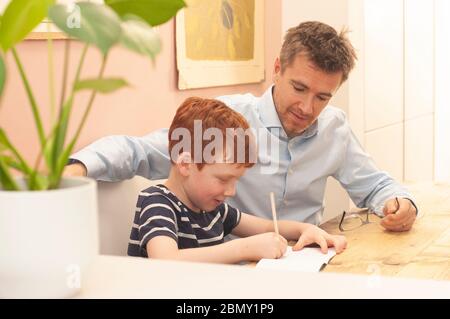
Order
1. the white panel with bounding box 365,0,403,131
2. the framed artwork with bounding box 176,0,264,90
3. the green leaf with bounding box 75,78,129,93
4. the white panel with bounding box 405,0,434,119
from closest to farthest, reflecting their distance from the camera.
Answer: the green leaf with bounding box 75,78,129,93 < the framed artwork with bounding box 176,0,264,90 < the white panel with bounding box 365,0,403,131 < the white panel with bounding box 405,0,434,119

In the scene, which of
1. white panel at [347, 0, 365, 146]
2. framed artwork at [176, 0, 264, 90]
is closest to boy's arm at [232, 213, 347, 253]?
framed artwork at [176, 0, 264, 90]

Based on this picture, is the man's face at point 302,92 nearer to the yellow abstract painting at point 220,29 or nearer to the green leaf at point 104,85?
the yellow abstract painting at point 220,29

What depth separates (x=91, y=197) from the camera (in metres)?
0.68

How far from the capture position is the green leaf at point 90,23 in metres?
0.58

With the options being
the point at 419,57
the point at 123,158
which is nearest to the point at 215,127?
the point at 123,158

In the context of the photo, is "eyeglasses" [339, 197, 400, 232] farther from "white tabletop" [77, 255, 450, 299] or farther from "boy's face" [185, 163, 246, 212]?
"white tabletop" [77, 255, 450, 299]

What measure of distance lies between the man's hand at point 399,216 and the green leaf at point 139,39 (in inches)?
42.4

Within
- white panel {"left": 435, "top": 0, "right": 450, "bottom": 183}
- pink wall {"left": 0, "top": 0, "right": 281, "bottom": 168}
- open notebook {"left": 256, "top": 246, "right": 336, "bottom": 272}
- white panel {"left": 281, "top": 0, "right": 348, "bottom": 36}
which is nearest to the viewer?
open notebook {"left": 256, "top": 246, "right": 336, "bottom": 272}

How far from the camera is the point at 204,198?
1.40 metres

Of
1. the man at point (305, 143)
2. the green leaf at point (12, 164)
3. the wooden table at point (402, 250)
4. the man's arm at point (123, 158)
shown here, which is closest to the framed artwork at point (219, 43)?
the man at point (305, 143)

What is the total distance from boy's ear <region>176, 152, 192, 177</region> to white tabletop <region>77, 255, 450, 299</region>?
64 centimetres

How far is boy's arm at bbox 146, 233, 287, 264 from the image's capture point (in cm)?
125

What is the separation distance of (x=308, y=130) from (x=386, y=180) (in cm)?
24

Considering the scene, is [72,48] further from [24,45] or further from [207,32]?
[207,32]
